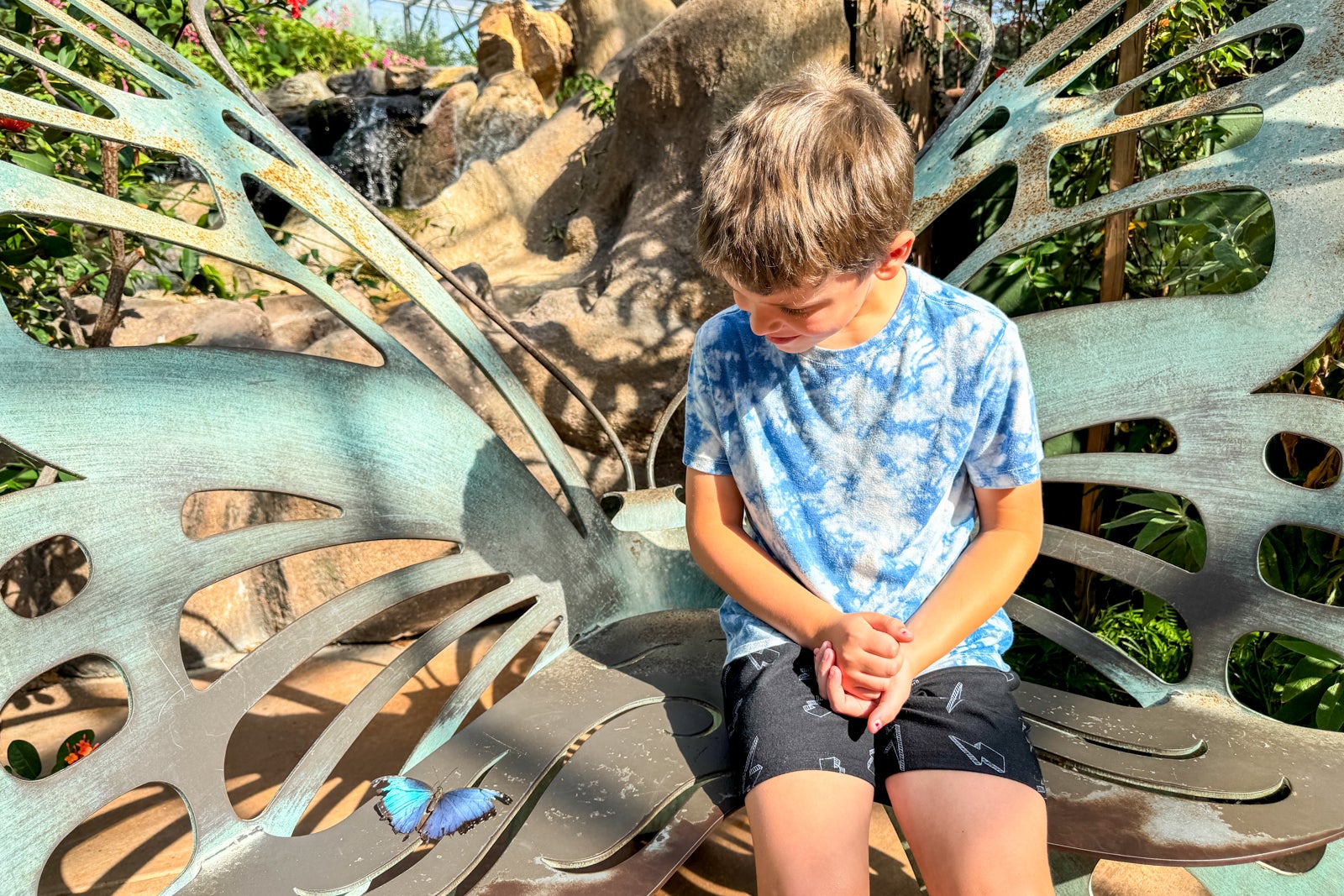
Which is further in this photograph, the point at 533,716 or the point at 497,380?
the point at 497,380

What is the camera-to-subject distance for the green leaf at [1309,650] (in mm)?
1695

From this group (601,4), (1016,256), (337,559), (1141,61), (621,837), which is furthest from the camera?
(601,4)

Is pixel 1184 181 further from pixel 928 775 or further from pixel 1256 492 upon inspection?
pixel 928 775

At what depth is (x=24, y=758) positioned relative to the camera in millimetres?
1724

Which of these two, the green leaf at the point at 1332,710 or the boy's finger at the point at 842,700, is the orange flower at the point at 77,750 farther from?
the green leaf at the point at 1332,710

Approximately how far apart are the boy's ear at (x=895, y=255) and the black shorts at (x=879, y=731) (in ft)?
1.76

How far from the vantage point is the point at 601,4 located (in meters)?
→ 7.82

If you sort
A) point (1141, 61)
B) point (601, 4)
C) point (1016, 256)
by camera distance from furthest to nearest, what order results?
1. point (601, 4)
2. point (1016, 256)
3. point (1141, 61)

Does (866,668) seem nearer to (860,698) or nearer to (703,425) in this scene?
(860,698)

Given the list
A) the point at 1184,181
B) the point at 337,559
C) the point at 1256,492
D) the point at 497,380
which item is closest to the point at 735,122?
the point at 497,380

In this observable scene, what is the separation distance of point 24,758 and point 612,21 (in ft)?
24.6

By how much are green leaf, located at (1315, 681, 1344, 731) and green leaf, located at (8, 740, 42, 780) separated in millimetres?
2388

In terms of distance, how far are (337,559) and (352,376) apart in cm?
152

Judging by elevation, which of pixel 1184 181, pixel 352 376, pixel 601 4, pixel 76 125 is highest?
pixel 601 4
